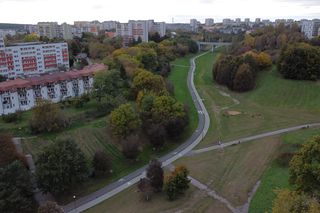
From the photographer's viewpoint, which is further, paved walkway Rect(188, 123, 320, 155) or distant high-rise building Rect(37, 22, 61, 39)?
distant high-rise building Rect(37, 22, 61, 39)

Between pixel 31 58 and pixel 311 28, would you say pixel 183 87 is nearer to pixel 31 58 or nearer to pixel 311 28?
pixel 31 58

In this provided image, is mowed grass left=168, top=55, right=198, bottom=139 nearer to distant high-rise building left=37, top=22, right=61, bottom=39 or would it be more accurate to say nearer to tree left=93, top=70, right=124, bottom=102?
tree left=93, top=70, right=124, bottom=102

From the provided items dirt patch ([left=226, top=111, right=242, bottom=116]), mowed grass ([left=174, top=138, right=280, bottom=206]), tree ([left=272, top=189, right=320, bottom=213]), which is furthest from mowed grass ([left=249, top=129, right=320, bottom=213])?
dirt patch ([left=226, top=111, right=242, bottom=116])

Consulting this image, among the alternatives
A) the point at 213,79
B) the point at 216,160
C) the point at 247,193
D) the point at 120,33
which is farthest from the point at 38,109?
the point at 120,33

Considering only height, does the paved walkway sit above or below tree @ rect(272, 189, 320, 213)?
below

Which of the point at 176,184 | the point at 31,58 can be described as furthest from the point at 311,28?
the point at 176,184

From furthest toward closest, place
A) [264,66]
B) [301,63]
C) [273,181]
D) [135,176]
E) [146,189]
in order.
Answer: [264,66], [301,63], [135,176], [273,181], [146,189]

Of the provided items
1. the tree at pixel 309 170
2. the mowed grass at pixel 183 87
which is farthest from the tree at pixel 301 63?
the tree at pixel 309 170
